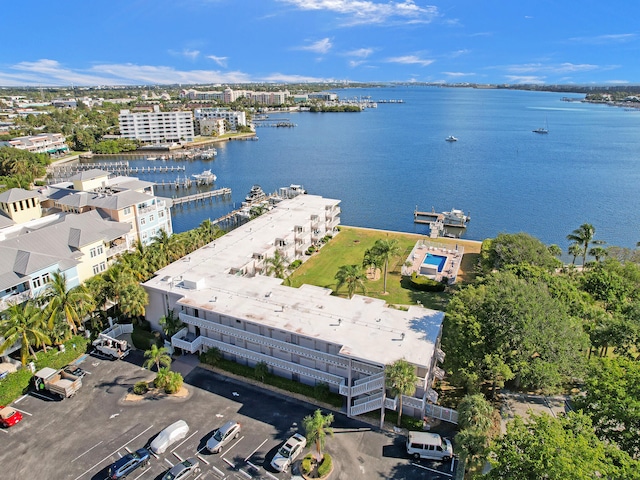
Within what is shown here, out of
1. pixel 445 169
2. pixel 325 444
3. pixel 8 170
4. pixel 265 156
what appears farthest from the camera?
pixel 265 156

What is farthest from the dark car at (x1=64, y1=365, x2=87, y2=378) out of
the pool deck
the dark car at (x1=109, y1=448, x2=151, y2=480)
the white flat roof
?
the pool deck

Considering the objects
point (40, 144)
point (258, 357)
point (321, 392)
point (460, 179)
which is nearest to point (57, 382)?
point (258, 357)

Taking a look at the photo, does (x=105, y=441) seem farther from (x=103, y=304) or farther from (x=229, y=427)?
(x=103, y=304)

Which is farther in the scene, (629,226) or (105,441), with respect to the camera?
(629,226)

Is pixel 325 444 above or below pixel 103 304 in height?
below

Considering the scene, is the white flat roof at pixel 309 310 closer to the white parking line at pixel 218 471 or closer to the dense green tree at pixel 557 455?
the dense green tree at pixel 557 455

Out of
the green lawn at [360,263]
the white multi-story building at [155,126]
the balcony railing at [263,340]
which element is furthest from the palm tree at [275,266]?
the white multi-story building at [155,126]

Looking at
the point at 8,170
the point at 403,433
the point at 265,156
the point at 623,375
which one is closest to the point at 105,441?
the point at 403,433
